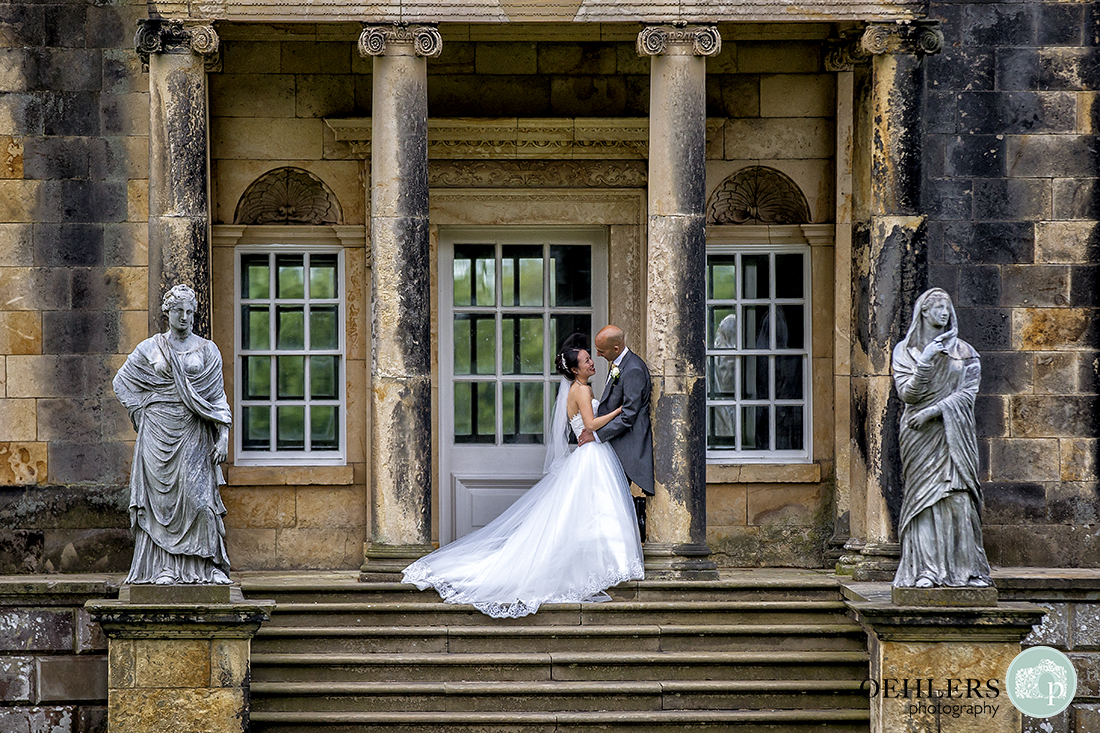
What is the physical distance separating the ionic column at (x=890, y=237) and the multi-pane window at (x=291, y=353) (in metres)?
4.35

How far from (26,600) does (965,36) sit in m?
8.24

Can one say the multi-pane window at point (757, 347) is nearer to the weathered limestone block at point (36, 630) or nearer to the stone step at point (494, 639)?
the stone step at point (494, 639)

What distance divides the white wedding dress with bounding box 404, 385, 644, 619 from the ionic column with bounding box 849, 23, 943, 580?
1845 millimetres

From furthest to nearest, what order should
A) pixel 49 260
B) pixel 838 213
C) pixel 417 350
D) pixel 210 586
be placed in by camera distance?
pixel 838 213 < pixel 49 260 < pixel 417 350 < pixel 210 586

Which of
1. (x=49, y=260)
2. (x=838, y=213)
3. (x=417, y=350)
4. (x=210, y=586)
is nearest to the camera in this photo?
(x=210, y=586)

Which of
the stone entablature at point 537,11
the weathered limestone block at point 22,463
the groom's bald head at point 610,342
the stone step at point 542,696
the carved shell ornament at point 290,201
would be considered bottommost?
the stone step at point 542,696

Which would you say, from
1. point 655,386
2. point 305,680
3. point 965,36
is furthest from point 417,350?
point 965,36

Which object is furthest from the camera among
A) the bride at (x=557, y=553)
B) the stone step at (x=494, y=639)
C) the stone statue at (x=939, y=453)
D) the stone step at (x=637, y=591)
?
the stone step at (x=637, y=591)

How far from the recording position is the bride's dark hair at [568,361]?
1005 centimetres

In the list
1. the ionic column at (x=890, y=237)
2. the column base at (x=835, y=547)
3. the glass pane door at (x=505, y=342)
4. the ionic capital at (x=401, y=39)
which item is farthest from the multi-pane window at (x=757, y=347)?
the ionic capital at (x=401, y=39)

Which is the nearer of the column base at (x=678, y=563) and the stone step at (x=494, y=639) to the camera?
the stone step at (x=494, y=639)

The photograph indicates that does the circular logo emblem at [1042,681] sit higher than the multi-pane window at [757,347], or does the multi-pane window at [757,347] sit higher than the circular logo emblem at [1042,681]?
the multi-pane window at [757,347]

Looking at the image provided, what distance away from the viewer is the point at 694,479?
9.70m

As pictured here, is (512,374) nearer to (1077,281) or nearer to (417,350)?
(417,350)
